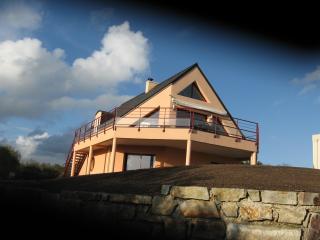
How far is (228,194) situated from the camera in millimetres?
7004

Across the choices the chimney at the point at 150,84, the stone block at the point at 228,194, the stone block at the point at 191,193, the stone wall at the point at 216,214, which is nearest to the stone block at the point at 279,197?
the stone wall at the point at 216,214

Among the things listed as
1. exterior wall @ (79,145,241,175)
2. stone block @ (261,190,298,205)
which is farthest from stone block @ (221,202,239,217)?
exterior wall @ (79,145,241,175)

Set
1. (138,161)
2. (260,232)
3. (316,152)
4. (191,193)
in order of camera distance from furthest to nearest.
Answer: (138,161) → (316,152) → (191,193) → (260,232)

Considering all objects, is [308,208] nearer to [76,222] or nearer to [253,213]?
[253,213]

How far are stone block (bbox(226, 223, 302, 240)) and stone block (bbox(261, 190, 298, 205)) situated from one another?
0.41 metres

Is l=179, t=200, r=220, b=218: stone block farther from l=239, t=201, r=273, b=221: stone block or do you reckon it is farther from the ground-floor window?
the ground-floor window

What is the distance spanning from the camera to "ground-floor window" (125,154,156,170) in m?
24.0

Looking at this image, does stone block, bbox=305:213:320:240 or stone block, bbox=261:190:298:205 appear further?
stone block, bbox=261:190:298:205

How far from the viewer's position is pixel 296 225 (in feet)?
20.8

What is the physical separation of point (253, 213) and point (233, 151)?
17737 mm

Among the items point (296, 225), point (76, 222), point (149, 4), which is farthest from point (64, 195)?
point (149, 4)

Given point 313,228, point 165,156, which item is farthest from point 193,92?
point 313,228

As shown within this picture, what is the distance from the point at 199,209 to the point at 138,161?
1765 centimetres

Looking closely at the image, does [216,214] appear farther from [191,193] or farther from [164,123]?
[164,123]
